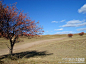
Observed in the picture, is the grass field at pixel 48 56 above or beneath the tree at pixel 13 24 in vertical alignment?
beneath

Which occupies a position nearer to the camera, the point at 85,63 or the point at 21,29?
the point at 85,63

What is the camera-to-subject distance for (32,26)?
27.8ft

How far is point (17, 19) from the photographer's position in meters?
8.48

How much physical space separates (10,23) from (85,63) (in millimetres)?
7874

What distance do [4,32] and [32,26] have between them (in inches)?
116

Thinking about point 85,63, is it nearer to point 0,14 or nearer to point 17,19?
point 17,19

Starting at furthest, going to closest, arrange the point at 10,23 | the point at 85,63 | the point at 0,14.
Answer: the point at 10,23
the point at 0,14
the point at 85,63

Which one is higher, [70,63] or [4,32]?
[4,32]

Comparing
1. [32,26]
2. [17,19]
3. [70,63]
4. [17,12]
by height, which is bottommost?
[70,63]

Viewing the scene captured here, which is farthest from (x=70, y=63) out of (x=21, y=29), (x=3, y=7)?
(x=3, y=7)

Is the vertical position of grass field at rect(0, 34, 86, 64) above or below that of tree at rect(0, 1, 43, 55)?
below

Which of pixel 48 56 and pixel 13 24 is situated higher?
pixel 13 24

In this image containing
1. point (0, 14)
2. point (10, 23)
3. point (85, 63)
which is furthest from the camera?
point (10, 23)

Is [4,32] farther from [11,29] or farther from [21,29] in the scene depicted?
[21,29]
